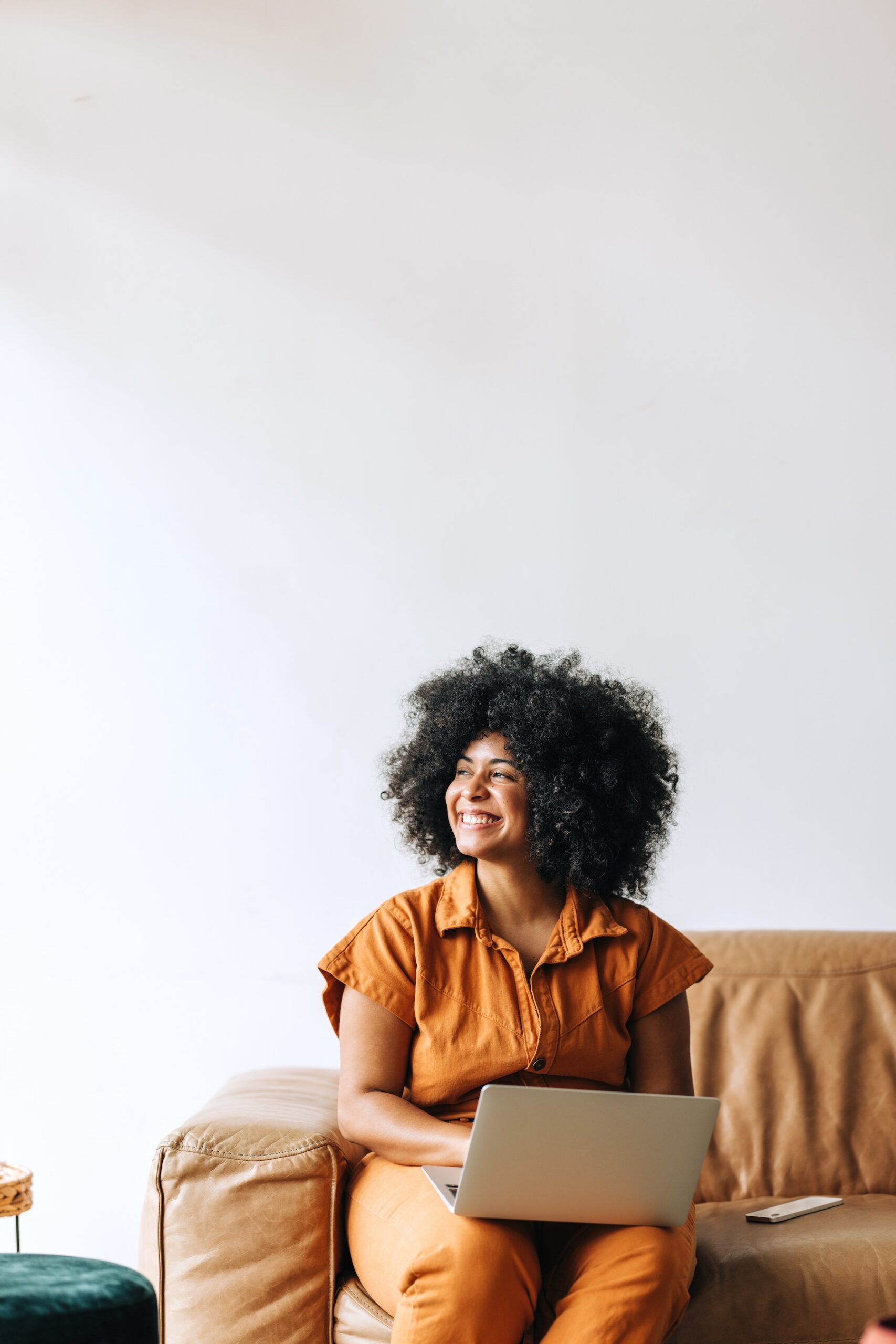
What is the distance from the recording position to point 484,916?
5.89 ft

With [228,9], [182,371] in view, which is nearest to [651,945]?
[182,371]

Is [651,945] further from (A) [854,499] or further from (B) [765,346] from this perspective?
(B) [765,346]

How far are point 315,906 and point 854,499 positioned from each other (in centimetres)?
142

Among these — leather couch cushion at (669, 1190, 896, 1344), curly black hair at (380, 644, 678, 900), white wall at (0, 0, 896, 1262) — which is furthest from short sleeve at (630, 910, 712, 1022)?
white wall at (0, 0, 896, 1262)

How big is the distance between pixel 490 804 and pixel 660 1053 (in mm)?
447

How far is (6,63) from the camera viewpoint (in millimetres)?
2557

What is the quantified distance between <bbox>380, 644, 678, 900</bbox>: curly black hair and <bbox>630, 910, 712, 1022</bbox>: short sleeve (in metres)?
0.11

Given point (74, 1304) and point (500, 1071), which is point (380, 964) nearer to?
point (500, 1071)

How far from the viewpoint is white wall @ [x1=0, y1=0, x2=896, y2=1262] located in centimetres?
246

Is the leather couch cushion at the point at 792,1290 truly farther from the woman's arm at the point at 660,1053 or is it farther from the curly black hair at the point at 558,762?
the curly black hair at the point at 558,762

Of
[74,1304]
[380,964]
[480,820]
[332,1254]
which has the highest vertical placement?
[480,820]

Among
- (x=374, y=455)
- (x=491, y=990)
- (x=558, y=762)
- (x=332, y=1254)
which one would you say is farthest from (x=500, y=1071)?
(x=374, y=455)

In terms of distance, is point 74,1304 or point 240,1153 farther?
point 240,1153

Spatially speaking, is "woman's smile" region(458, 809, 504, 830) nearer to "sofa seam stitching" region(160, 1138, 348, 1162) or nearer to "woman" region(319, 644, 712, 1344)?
"woman" region(319, 644, 712, 1344)
